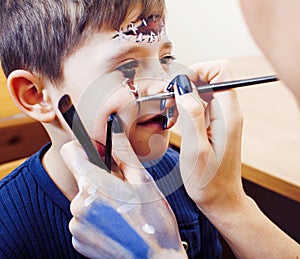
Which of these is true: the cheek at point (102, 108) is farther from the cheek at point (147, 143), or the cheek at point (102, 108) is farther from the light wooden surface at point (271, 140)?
the light wooden surface at point (271, 140)

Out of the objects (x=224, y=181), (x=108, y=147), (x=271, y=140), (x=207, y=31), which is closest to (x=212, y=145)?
(x=224, y=181)

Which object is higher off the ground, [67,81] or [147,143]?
[67,81]

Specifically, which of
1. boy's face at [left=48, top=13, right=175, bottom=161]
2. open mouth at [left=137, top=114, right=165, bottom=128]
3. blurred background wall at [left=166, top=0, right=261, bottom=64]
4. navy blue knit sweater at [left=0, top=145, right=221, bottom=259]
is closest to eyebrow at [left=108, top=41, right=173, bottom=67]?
boy's face at [left=48, top=13, right=175, bottom=161]

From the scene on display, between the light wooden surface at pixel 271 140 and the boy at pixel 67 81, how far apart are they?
199 millimetres

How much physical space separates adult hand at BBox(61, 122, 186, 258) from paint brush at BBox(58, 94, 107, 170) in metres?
0.03

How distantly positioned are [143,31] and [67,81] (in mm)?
141

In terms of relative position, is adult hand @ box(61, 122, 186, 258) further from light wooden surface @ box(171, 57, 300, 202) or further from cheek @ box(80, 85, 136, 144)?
light wooden surface @ box(171, 57, 300, 202)

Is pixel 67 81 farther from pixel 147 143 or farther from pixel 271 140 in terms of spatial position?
pixel 271 140

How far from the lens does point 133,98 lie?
0.70 meters

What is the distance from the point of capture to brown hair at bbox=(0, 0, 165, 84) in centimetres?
69

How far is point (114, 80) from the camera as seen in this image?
27.7 inches

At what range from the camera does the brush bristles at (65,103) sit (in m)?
0.72

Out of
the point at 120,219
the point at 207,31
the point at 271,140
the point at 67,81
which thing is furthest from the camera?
the point at 207,31

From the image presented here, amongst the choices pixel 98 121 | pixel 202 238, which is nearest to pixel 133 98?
pixel 98 121
